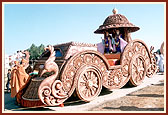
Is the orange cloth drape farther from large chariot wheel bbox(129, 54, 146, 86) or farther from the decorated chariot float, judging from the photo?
large chariot wheel bbox(129, 54, 146, 86)

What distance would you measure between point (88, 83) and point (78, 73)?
45 cm

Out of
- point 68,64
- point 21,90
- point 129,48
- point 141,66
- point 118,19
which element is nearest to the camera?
point 68,64

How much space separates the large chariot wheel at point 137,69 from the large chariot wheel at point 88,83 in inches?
71.9

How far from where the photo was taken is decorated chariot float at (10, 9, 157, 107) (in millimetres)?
3928

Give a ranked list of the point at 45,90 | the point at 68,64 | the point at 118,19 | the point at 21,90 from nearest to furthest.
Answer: the point at 45,90 → the point at 68,64 → the point at 21,90 → the point at 118,19

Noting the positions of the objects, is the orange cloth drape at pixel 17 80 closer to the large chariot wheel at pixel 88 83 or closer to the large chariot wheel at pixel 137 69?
the large chariot wheel at pixel 88 83

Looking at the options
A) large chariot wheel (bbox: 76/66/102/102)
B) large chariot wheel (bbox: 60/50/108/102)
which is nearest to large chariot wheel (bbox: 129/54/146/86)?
large chariot wheel (bbox: 60/50/108/102)

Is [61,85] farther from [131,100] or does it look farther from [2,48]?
[131,100]

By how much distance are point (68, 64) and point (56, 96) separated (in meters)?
0.86

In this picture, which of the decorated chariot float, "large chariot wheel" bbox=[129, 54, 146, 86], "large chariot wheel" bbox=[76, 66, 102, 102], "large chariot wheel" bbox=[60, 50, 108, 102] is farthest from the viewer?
"large chariot wheel" bbox=[129, 54, 146, 86]

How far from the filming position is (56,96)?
387 centimetres

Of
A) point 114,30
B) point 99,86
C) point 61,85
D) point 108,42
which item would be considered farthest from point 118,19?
point 61,85

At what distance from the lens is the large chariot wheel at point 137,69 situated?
5970 millimetres

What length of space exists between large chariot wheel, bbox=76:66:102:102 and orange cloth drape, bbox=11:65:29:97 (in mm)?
1579
